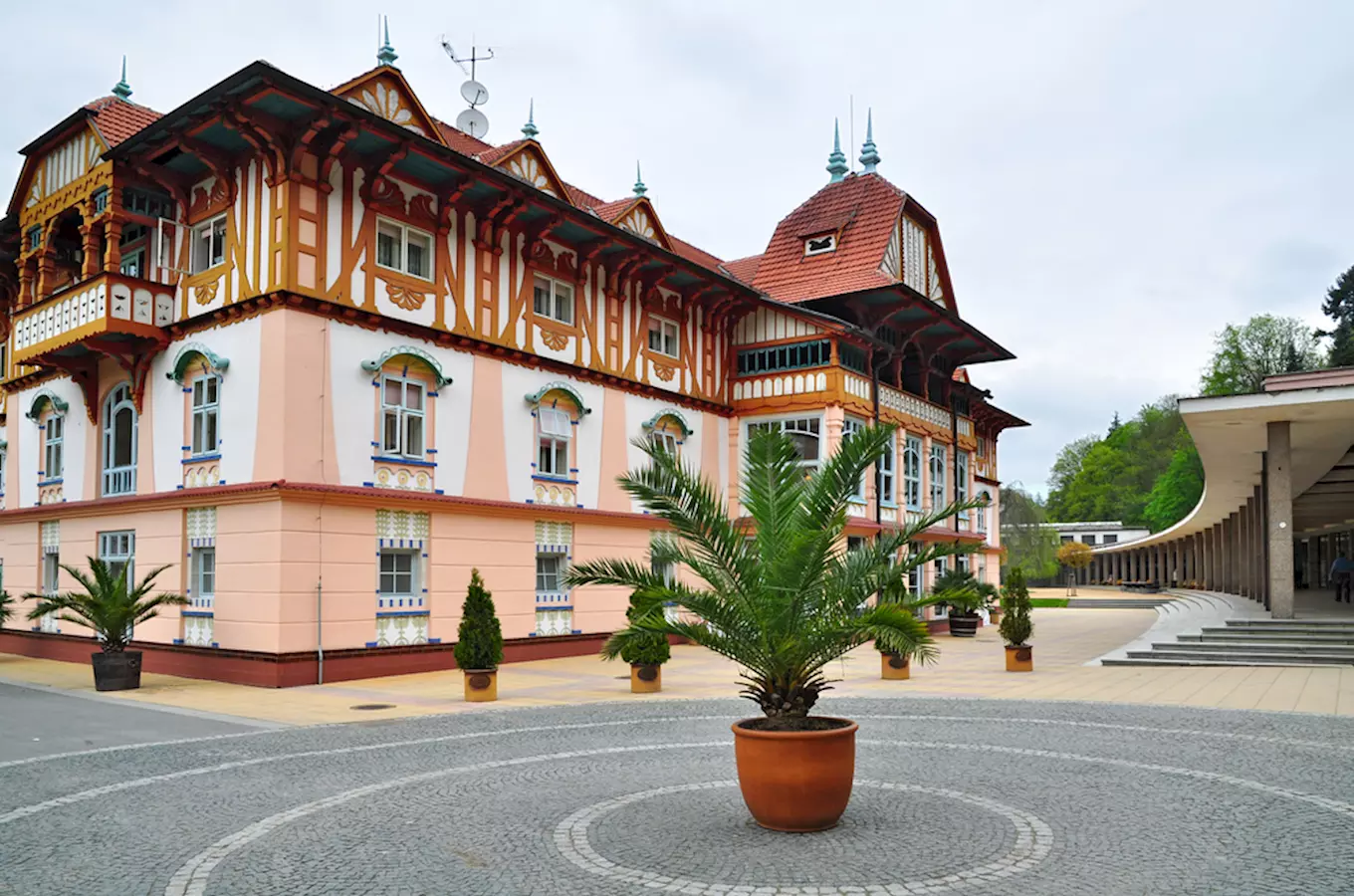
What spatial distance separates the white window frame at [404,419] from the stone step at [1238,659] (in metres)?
14.7

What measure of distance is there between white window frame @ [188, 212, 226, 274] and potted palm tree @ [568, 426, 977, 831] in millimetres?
14567

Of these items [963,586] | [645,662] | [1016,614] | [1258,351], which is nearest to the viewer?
[645,662]

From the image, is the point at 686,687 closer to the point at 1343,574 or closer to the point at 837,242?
the point at 837,242

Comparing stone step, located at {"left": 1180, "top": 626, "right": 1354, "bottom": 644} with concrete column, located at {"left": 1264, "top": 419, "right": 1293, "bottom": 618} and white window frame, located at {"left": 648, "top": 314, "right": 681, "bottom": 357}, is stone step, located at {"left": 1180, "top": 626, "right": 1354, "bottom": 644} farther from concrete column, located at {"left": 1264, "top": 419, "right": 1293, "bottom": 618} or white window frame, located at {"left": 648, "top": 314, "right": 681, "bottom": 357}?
white window frame, located at {"left": 648, "top": 314, "right": 681, "bottom": 357}

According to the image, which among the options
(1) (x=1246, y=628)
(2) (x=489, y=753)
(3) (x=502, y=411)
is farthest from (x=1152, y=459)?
(2) (x=489, y=753)

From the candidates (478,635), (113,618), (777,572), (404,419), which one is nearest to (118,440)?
(113,618)

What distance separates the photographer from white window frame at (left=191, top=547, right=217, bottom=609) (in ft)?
62.8

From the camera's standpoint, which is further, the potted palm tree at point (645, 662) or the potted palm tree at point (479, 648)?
the potted palm tree at point (645, 662)

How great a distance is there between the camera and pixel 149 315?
20281 mm

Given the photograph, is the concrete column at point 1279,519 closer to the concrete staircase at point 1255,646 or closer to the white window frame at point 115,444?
the concrete staircase at point 1255,646

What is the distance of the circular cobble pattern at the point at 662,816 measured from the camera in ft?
21.0

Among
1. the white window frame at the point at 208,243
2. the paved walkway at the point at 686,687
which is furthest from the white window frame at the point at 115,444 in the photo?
the paved walkway at the point at 686,687

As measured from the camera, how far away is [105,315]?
774 inches

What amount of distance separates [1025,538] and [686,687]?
65973 millimetres
